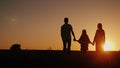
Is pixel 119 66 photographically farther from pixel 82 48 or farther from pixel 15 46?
pixel 15 46

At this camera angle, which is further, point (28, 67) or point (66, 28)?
point (66, 28)

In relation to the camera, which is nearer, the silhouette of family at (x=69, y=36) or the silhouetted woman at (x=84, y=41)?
the silhouette of family at (x=69, y=36)

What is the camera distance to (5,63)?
1148cm

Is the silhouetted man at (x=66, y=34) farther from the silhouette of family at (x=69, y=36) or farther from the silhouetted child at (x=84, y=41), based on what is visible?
the silhouetted child at (x=84, y=41)

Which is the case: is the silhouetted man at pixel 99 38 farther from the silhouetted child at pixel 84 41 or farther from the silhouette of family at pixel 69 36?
the silhouetted child at pixel 84 41

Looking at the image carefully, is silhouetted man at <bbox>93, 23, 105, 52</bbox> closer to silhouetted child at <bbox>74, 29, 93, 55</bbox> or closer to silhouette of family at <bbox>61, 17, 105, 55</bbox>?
silhouette of family at <bbox>61, 17, 105, 55</bbox>

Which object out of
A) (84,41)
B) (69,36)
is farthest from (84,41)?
(69,36)

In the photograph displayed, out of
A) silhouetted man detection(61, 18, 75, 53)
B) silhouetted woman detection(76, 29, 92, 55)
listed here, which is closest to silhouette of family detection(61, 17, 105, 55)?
silhouetted man detection(61, 18, 75, 53)

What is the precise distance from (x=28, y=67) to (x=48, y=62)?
53.3 inches

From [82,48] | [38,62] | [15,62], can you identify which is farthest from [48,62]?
[82,48]

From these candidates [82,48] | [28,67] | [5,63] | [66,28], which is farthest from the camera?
[82,48]

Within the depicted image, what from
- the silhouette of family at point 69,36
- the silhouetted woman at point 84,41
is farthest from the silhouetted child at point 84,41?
the silhouette of family at point 69,36

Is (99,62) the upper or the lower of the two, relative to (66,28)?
lower

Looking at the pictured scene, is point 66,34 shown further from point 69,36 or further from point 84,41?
point 84,41
